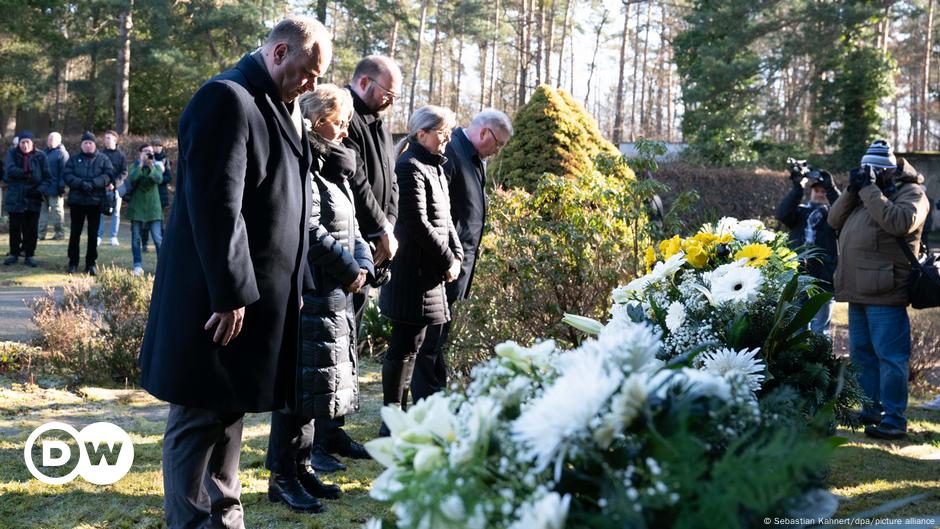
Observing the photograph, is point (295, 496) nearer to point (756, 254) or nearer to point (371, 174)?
point (371, 174)

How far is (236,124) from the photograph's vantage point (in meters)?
2.79

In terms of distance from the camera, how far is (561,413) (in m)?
1.26

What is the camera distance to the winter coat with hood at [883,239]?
18.2 feet

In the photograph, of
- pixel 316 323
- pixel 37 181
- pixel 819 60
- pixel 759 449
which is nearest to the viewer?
pixel 759 449

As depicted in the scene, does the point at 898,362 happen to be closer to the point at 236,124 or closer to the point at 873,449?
the point at 873,449

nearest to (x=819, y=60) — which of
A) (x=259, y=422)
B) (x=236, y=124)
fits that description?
(x=259, y=422)

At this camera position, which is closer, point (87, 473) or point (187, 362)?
point (187, 362)

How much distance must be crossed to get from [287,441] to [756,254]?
6.72ft

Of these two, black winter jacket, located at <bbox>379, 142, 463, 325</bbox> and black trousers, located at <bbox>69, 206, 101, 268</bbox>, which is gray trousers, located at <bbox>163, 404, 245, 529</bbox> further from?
black trousers, located at <bbox>69, 206, 101, 268</bbox>

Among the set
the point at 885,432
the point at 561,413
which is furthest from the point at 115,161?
the point at 561,413

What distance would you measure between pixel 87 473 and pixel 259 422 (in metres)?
1.38

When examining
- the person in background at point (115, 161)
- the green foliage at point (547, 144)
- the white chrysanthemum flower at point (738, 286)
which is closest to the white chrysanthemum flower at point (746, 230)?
the white chrysanthemum flower at point (738, 286)

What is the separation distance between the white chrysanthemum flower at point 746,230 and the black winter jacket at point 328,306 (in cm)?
161

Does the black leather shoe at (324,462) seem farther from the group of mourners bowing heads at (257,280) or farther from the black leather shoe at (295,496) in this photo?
the black leather shoe at (295,496)
